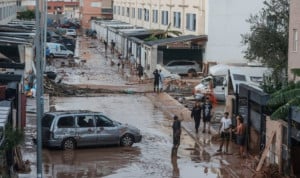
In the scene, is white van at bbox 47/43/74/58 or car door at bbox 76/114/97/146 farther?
white van at bbox 47/43/74/58

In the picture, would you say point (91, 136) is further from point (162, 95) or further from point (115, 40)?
point (115, 40)

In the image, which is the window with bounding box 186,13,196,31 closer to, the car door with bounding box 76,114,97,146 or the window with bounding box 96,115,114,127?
the window with bounding box 96,115,114,127

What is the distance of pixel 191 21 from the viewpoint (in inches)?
2403

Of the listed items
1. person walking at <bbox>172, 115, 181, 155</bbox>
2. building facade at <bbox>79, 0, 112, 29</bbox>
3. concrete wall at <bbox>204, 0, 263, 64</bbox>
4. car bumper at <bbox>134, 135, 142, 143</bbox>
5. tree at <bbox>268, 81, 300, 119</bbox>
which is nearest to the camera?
tree at <bbox>268, 81, 300, 119</bbox>

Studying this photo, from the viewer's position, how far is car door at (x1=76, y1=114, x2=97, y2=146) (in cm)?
2611

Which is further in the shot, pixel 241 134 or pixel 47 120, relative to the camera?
pixel 47 120

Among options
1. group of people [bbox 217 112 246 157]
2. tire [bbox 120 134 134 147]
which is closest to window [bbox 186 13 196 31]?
group of people [bbox 217 112 246 157]

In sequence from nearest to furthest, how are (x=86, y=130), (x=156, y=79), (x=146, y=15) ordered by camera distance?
(x=86, y=130), (x=156, y=79), (x=146, y=15)

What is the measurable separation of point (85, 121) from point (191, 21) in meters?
35.8

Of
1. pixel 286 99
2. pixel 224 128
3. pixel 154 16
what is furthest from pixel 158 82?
pixel 154 16

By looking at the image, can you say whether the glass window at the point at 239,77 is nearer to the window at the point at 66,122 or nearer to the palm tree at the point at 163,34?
the window at the point at 66,122

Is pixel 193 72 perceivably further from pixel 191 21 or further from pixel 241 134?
pixel 241 134

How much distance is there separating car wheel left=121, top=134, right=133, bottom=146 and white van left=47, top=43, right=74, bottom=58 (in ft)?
145

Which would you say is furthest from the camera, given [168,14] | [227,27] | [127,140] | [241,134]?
[168,14]
